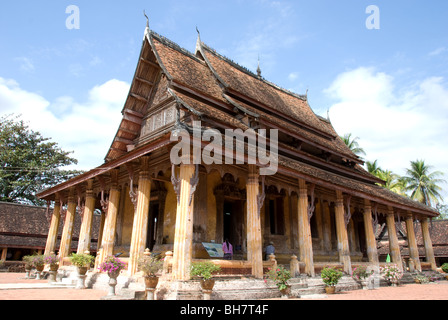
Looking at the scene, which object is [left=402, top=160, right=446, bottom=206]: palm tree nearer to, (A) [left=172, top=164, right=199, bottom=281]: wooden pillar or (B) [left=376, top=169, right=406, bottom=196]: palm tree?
(B) [left=376, top=169, right=406, bottom=196]: palm tree

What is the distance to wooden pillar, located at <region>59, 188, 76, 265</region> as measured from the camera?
14.8 meters

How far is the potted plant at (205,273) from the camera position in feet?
24.9

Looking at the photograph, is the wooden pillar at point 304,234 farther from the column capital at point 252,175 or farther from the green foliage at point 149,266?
the green foliage at point 149,266

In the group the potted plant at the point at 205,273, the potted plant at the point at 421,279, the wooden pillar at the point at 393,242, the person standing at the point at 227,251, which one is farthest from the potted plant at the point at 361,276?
the potted plant at the point at 205,273

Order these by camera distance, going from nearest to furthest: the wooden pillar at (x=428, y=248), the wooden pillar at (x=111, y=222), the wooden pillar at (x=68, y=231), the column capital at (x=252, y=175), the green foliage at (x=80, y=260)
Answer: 1. the column capital at (x=252, y=175)
2. the green foliage at (x=80, y=260)
3. the wooden pillar at (x=111, y=222)
4. the wooden pillar at (x=68, y=231)
5. the wooden pillar at (x=428, y=248)

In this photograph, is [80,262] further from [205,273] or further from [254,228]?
[254,228]

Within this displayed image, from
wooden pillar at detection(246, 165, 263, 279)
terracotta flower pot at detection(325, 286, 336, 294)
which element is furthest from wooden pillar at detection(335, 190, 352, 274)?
wooden pillar at detection(246, 165, 263, 279)

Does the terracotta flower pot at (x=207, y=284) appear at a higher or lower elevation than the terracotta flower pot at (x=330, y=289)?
higher

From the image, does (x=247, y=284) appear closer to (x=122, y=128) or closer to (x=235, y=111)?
(x=235, y=111)

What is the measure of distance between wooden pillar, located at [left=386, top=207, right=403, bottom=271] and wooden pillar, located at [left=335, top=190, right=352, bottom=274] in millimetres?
4829

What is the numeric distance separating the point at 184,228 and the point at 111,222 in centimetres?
471

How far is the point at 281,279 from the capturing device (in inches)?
376

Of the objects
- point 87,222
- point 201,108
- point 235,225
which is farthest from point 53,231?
point 201,108

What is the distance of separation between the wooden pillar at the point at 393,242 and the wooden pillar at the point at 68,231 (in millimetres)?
15975
